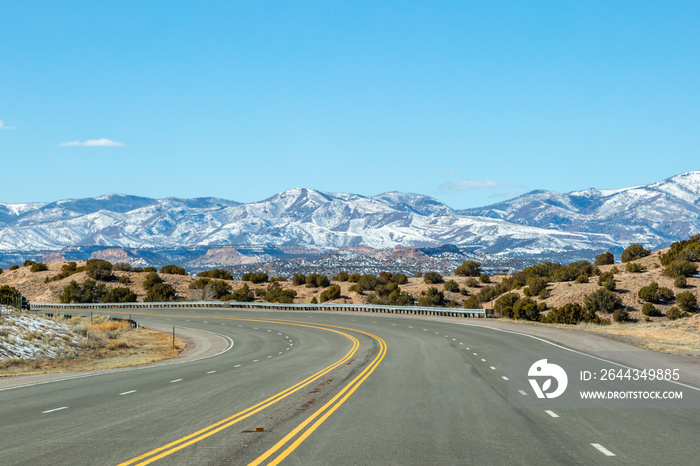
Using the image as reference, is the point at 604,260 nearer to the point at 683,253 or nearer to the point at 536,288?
the point at 683,253

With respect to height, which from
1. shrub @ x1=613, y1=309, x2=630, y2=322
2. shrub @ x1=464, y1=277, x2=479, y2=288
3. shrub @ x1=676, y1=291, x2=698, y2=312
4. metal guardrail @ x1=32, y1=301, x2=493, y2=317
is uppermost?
shrub @ x1=464, y1=277, x2=479, y2=288

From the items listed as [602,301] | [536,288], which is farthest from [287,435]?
[536,288]

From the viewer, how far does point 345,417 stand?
1255 centimetres

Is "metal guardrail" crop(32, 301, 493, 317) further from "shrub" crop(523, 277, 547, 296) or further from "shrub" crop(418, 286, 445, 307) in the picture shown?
"shrub" crop(418, 286, 445, 307)

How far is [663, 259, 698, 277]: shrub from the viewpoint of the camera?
185 feet

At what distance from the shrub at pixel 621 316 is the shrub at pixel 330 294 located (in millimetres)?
36998

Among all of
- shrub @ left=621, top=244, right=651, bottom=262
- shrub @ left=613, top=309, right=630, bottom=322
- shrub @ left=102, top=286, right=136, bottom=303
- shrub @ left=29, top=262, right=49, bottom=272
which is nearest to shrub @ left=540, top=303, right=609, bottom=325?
shrub @ left=613, top=309, right=630, bottom=322

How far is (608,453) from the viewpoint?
30.9 ft

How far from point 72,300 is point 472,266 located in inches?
2018

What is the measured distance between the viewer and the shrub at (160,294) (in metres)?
81.5

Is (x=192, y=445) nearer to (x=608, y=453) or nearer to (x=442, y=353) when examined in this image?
(x=608, y=453)

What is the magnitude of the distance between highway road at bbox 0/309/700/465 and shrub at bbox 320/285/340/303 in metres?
54.1

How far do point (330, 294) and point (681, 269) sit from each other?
39.1m

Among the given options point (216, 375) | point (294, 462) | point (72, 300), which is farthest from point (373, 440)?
point (72, 300)
